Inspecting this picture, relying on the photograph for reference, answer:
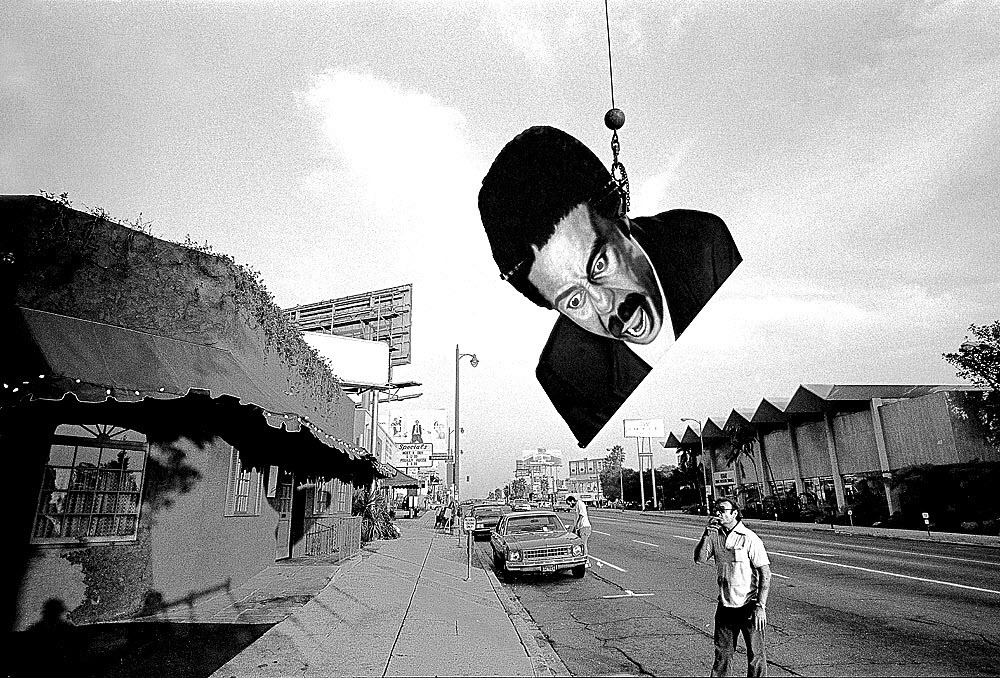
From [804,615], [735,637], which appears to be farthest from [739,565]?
[804,615]

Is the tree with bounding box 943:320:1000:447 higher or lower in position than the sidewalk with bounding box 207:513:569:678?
higher

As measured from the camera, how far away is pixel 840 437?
40.4m

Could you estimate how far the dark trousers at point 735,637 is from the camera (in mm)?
5219

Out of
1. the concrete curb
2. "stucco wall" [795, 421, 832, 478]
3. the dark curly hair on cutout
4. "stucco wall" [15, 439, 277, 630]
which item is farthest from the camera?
"stucco wall" [795, 421, 832, 478]

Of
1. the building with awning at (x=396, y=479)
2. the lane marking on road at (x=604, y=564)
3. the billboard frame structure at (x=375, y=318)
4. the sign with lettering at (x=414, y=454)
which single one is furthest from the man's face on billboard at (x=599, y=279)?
the sign with lettering at (x=414, y=454)

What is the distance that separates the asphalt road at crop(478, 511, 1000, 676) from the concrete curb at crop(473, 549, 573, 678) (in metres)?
0.16

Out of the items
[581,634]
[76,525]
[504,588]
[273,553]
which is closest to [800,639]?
[581,634]

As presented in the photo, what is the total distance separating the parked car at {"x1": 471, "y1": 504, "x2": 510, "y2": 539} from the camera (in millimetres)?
30266

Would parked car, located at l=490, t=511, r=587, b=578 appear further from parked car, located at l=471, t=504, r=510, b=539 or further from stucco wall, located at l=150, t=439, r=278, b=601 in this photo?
parked car, located at l=471, t=504, r=510, b=539

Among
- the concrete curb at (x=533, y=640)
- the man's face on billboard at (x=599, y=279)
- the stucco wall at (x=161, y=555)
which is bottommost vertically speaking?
the concrete curb at (x=533, y=640)

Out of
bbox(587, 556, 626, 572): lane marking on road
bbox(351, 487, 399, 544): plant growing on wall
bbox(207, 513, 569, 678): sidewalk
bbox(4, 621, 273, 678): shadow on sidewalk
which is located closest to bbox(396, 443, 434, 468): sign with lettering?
bbox(351, 487, 399, 544): plant growing on wall

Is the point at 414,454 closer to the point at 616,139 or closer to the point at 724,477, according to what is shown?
the point at 724,477

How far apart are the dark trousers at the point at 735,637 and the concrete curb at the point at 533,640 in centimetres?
188

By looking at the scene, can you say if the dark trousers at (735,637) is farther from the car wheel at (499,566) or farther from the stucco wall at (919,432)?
the stucco wall at (919,432)
